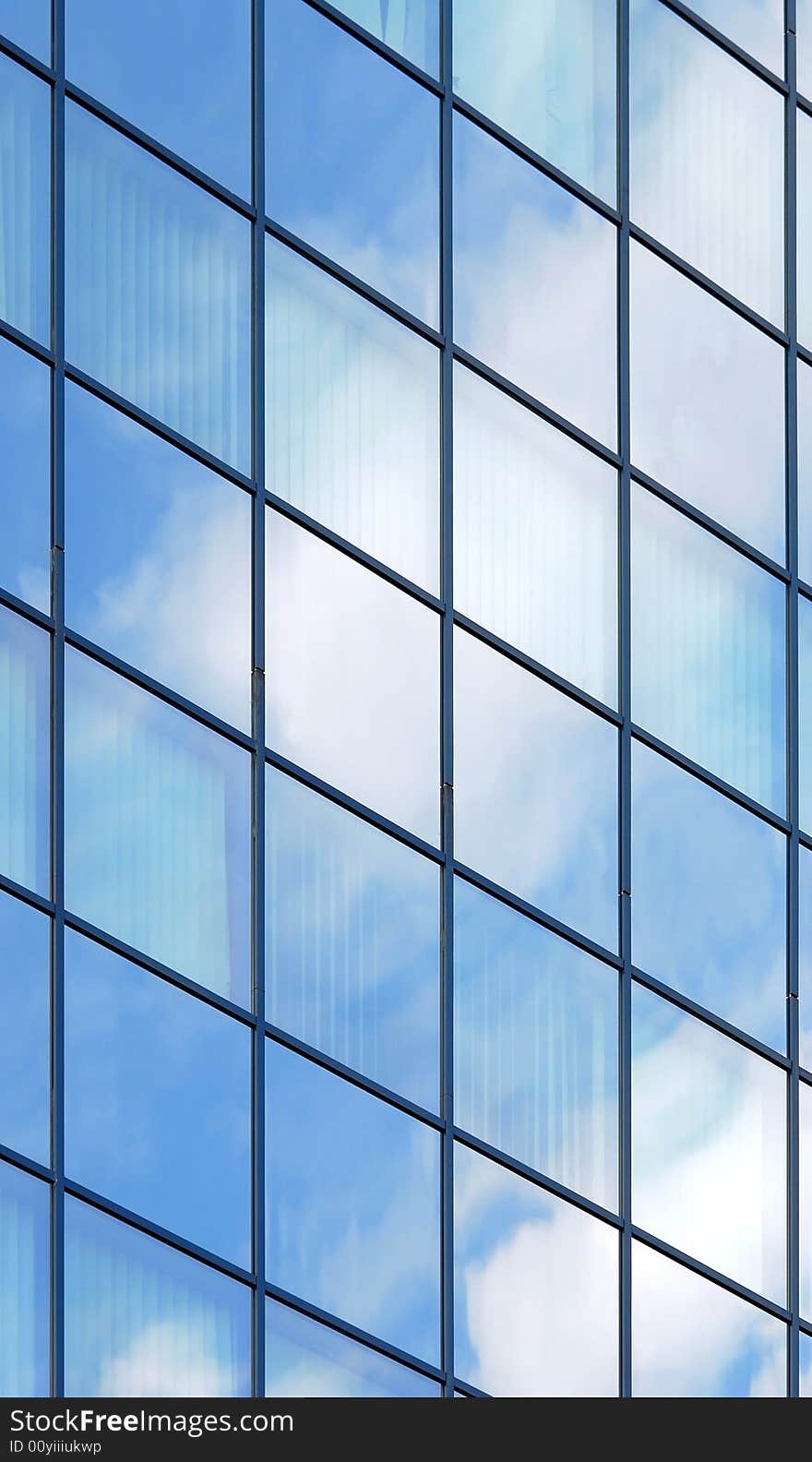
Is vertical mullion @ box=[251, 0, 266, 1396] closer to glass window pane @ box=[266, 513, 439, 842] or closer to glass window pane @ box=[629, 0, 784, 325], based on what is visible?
glass window pane @ box=[266, 513, 439, 842]

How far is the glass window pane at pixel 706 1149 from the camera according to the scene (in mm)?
22422

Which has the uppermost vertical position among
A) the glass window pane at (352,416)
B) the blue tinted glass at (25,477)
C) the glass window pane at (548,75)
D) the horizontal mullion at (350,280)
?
the glass window pane at (548,75)

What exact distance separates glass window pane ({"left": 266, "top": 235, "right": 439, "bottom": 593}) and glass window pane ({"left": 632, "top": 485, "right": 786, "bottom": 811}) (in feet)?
6.91

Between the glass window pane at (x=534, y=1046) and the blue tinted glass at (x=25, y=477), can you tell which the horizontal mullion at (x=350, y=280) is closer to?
the blue tinted glass at (x=25, y=477)

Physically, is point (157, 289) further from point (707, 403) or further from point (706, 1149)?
point (706, 1149)

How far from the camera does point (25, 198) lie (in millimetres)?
20719

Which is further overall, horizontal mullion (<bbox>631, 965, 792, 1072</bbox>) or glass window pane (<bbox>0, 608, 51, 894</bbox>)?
horizontal mullion (<bbox>631, 965, 792, 1072</bbox>)

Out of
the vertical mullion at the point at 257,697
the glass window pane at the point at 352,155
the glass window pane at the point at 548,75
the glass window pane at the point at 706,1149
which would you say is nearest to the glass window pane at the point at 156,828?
the vertical mullion at the point at 257,697

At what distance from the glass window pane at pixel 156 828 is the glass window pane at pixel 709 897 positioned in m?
3.67

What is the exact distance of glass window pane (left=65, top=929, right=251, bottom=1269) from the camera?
20.1m

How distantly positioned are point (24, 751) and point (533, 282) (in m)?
6.04

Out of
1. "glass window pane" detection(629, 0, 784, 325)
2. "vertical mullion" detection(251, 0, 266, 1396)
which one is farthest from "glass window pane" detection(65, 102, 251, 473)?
"glass window pane" detection(629, 0, 784, 325)

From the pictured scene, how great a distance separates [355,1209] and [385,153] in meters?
8.61

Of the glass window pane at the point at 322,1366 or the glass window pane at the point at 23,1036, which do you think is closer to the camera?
the glass window pane at the point at 23,1036
